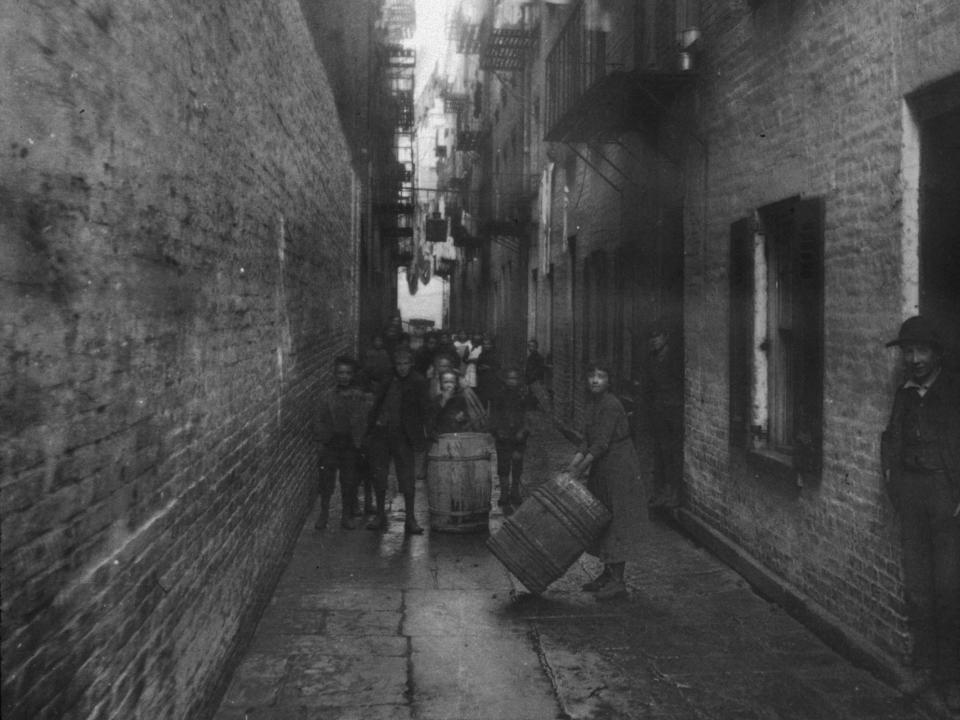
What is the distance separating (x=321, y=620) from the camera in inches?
250

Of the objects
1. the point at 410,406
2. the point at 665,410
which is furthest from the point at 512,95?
the point at 410,406

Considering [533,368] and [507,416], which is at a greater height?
[533,368]

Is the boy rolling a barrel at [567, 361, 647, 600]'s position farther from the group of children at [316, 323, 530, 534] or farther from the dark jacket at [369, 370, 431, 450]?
the dark jacket at [369, 370, 431, 450]

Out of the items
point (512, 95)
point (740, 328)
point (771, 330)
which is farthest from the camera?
point (512, 95)

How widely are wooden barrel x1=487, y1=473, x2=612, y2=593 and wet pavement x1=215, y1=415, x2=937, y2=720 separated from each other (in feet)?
0.99

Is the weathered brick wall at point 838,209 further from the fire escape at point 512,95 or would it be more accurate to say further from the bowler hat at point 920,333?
the fire escape at point 512,95

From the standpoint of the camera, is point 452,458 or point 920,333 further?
point 452,458

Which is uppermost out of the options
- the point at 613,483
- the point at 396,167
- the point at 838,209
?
the point at 396,167

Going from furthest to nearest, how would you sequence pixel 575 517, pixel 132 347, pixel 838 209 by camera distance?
pixel 575 517 → pixel 838 209 → pixel 132 347

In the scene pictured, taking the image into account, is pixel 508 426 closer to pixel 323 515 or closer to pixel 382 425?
pixel 382 425

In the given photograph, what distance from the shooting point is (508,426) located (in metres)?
10.2

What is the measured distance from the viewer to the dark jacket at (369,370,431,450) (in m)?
9.26

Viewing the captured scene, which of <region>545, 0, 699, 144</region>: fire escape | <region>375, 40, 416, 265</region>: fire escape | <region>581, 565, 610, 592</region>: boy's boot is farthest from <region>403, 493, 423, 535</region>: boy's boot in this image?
<region>375, 40, 416, 265</region>: fire escape

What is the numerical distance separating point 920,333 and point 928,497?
2.80 ft
